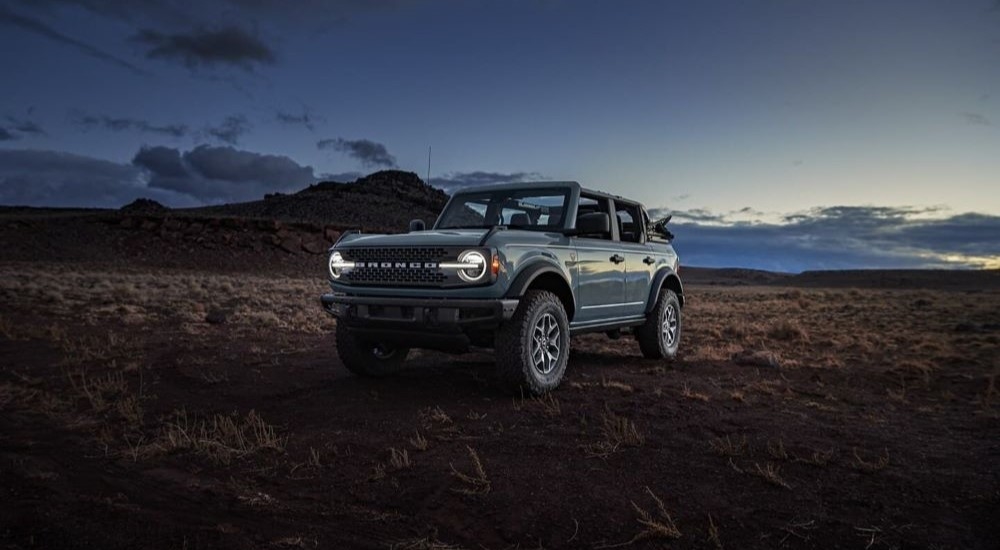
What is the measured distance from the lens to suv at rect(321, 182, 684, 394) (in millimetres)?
6137

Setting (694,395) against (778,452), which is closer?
(778,452)

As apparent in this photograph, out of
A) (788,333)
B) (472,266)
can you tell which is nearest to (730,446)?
(472,266)

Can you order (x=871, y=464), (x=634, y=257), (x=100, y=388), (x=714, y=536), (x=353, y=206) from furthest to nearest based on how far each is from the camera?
(x=353, y=206) < (x=634, y=257) < (x=100, y=388) < (x=871, y=464) < (x=714, y=536)

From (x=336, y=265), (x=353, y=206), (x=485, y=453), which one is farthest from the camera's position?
(x=353, y=206)

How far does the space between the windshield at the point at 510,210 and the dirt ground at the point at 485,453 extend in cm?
188

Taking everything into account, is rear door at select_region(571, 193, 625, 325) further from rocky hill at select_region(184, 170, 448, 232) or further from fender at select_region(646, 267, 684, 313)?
rocky hill at select_region(184, 170, 448, 232)

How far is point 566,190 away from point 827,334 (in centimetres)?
997

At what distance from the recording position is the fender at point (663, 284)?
30.1ft

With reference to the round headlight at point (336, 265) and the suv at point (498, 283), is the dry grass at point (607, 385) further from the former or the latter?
the round headlight at point (336, 265)

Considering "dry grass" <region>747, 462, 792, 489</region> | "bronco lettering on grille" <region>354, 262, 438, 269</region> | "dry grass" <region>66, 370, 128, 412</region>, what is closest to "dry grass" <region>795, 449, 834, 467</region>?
"dry grass" <region>747, 462, 792, 489</region>

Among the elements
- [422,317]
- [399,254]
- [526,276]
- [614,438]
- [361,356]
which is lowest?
[614,438]

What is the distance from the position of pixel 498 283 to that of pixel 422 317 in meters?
0.78

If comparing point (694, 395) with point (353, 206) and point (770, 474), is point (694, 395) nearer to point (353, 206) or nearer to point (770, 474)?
point (770, 474)

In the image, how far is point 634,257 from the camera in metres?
8.66
